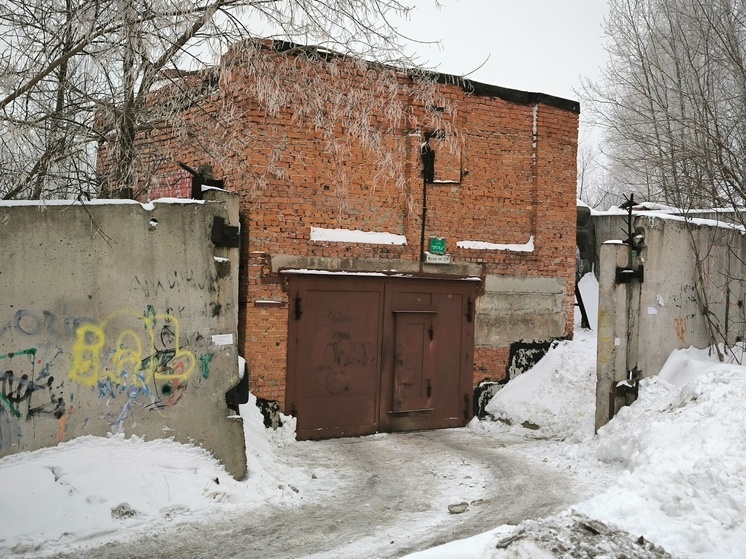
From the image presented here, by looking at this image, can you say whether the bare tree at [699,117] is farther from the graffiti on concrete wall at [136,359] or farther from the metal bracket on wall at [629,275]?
the graffiti on concrete wall at [136,359]

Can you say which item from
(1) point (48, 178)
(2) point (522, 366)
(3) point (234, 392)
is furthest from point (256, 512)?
(2) point (522, 366)

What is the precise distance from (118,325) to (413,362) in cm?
517

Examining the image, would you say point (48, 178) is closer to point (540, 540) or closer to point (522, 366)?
point (540, 540)

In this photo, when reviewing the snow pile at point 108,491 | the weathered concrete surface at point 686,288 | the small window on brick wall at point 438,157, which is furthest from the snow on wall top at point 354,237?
the snow pile at point 108,491

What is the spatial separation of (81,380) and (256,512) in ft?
6.55

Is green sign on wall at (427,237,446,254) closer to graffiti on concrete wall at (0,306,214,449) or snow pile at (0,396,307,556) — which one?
graffiti on concrete wall at (0,306,214,449)

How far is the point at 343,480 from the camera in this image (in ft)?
24.6

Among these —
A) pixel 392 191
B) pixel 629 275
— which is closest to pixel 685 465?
pixel 629 275

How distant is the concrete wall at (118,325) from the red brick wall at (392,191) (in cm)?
214

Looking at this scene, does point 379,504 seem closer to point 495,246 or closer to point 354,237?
point 354,237

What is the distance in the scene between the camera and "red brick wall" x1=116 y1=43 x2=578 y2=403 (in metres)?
9.07

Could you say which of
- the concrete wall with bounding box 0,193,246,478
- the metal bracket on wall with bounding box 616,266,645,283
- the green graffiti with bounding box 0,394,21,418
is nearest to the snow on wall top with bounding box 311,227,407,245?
the concrete wall with bounding box 0,193,246,478

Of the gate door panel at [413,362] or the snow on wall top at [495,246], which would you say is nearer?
the gate door panel at [413,362]

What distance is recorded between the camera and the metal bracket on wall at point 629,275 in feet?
28.8
